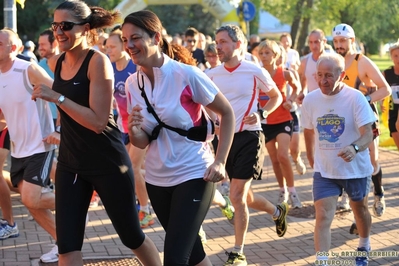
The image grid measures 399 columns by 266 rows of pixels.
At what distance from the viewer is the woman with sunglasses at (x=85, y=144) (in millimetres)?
4867

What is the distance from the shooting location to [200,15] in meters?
48.8

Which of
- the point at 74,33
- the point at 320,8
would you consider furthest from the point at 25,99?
the point at 320,8

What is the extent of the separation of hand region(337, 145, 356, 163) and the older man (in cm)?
18

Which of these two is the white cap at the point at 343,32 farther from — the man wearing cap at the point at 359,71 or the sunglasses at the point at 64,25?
the sunglasses at the point at 64,25

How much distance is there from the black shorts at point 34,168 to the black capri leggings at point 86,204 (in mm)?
1779

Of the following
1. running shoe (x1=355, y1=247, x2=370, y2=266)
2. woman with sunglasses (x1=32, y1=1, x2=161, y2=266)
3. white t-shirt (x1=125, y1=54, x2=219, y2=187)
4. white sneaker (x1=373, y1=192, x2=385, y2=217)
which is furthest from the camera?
white sneaker (x1=373, y1=192, x2=385, y2=217)

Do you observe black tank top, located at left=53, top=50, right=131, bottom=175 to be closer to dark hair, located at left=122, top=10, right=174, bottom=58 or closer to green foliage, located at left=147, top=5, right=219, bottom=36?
dark hair, located at left=122, top=10, right=174, bottom=58

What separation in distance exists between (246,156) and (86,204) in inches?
89.0

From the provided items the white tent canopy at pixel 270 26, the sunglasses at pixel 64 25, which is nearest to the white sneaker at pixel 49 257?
the sunglasses at pixel 64 25

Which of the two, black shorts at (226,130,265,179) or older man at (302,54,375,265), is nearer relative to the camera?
older man at (302,54,375,265)

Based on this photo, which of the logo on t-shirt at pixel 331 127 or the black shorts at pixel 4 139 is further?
the black shorts at pixel 4 139

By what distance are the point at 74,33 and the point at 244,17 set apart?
61.0 feet

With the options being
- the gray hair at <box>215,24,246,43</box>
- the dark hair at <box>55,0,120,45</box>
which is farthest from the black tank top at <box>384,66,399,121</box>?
the dark hair at <box>55,0,120,45</box>

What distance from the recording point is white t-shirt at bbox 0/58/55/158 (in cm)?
692
